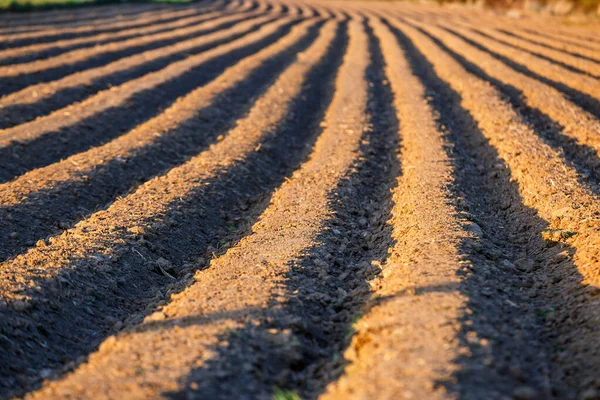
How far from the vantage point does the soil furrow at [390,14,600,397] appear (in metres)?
3.78

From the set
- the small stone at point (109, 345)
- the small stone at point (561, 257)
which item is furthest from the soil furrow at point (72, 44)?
the small stone at point (561, 257)

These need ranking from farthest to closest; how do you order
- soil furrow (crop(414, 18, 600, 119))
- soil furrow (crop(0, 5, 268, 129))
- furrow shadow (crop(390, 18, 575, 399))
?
soil furrow (crop(414, 18, 600, 119)) < soil furrow (crop(0, 5, 268, 129)) < furrow shadow (crop(390, 18, 575, 399))

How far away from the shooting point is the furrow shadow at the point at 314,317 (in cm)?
362

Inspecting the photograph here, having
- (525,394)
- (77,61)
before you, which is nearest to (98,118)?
(77,61)

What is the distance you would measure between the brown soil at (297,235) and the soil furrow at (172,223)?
25 millimetres

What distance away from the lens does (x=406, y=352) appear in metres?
3.60

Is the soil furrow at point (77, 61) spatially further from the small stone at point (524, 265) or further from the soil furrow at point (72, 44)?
the small stone at point (524, 265)

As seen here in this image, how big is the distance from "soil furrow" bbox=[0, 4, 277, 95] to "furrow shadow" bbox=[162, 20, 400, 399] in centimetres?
806

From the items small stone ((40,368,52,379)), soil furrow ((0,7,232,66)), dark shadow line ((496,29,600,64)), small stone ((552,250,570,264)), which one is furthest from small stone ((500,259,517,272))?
dark shadow line ((496,29,600,64))

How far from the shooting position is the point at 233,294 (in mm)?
4621

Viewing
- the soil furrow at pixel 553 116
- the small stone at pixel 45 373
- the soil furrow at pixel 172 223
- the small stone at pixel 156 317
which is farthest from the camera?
the soil furrow at pixel 553 116

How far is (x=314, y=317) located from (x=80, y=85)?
9.28 m

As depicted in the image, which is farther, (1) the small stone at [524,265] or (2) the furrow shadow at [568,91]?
(2) the furrow shadow at [568,91]

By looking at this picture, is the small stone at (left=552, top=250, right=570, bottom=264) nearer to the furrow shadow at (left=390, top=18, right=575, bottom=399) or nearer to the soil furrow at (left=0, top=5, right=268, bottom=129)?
the furrow shadow at (left=390, top=18, right=575, bottom=399)
